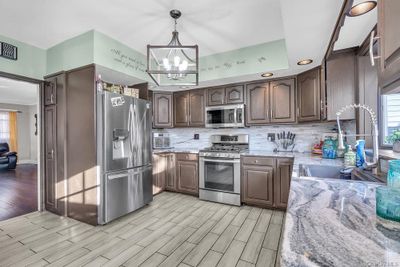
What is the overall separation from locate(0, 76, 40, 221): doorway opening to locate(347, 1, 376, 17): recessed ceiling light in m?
3.92

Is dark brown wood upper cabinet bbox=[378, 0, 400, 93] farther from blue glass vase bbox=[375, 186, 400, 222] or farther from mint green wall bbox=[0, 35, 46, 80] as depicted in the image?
mint green wall bbox=[0, 35, 46, 80]

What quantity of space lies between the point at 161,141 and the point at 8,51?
2610 millimetres

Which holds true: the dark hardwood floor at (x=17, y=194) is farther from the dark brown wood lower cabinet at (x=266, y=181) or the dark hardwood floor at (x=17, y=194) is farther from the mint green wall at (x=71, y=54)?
the dark brown wood lower cabinet at (x=266, y=181)

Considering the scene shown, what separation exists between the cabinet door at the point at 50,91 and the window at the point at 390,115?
13.8ft

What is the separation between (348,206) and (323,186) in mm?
341

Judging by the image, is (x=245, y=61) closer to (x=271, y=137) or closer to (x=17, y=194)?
(x=271, y=137)

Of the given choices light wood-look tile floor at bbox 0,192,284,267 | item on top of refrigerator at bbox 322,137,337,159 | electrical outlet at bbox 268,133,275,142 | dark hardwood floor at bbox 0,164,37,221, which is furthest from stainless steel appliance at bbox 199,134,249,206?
dark hardwood floor at bbox 0,164,37,221

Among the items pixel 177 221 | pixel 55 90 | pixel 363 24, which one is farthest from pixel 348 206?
pixel 55 90

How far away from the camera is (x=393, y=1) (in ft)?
2.23

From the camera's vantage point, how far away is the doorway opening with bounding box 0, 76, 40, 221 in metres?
3.10

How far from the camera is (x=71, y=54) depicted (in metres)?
2.62

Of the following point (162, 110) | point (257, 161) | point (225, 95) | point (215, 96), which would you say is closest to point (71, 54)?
point (162, 110)

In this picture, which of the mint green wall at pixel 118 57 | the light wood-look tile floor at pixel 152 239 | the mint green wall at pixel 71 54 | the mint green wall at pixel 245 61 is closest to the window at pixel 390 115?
the mint green wall at pixel 245 61

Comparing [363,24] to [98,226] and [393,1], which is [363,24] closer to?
[393,1]
